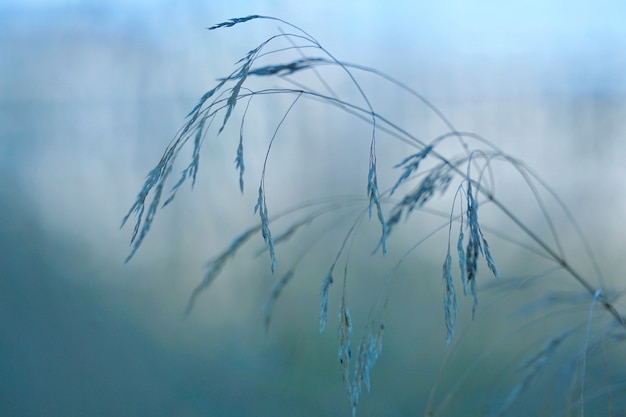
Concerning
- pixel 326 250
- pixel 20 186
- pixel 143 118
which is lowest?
pixel 326 250

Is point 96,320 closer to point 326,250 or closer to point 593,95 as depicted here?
point 326,250

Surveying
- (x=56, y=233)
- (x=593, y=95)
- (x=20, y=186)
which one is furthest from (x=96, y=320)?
(x=593, y=95)

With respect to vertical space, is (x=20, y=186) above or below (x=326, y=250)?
above

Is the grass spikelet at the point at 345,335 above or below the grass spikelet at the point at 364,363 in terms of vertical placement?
above

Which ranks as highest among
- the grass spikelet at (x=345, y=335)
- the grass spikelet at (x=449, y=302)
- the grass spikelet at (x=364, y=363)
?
the grass spikelet at (x=449, y=302)

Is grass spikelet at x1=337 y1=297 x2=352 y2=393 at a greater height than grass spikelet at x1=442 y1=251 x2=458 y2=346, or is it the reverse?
grass spikelet at x1=442 y1=251 x2=458 y2=346

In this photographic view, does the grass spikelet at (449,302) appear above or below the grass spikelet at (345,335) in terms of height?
above

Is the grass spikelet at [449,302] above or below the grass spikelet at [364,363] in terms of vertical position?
above

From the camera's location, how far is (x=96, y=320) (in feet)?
3.60

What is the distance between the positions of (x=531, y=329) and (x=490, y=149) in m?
0.30

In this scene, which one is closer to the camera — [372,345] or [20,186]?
[372,345]

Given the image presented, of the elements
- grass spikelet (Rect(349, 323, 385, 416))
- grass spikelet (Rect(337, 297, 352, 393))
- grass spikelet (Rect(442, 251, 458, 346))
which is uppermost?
grass spikelet (Rect(442, 251, 458, 346))

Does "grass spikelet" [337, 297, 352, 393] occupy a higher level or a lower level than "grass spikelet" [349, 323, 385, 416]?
higher

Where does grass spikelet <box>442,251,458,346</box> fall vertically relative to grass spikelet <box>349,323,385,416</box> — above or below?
above
